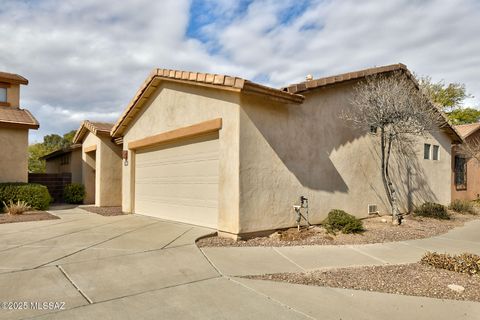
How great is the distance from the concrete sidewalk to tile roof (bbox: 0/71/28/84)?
14350 millimetres

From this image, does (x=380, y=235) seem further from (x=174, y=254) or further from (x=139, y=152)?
(x=139, y=152)

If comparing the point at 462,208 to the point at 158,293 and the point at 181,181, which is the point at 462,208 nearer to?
the point at 181,181

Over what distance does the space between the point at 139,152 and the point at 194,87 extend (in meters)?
4.54

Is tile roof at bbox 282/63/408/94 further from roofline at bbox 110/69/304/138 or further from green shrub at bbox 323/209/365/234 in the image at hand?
green shrub at bbox 323/209/365/234

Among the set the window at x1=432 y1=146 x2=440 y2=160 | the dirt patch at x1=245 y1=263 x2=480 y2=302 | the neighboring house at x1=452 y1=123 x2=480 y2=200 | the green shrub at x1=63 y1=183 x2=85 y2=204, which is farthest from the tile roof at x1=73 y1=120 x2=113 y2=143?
the neighboring house at x1=452 y1=123 x2=480 y2=200

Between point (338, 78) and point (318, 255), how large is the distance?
18.6 ft

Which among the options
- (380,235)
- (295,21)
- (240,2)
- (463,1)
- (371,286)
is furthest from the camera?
(295,21)

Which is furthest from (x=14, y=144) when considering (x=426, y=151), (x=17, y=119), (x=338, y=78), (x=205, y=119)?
(x=426, y=151)

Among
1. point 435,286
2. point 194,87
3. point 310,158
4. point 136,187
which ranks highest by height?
point 194,87

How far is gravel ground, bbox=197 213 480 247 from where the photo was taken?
7.11 m

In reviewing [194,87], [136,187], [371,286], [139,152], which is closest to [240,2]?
[194,87]

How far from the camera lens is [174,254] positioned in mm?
5895

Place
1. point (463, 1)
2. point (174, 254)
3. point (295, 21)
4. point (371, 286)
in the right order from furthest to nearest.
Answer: point (295, 21)
point (463, 1)
point (174, 254)
point (371, 286)

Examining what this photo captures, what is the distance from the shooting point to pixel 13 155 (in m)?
13.5
